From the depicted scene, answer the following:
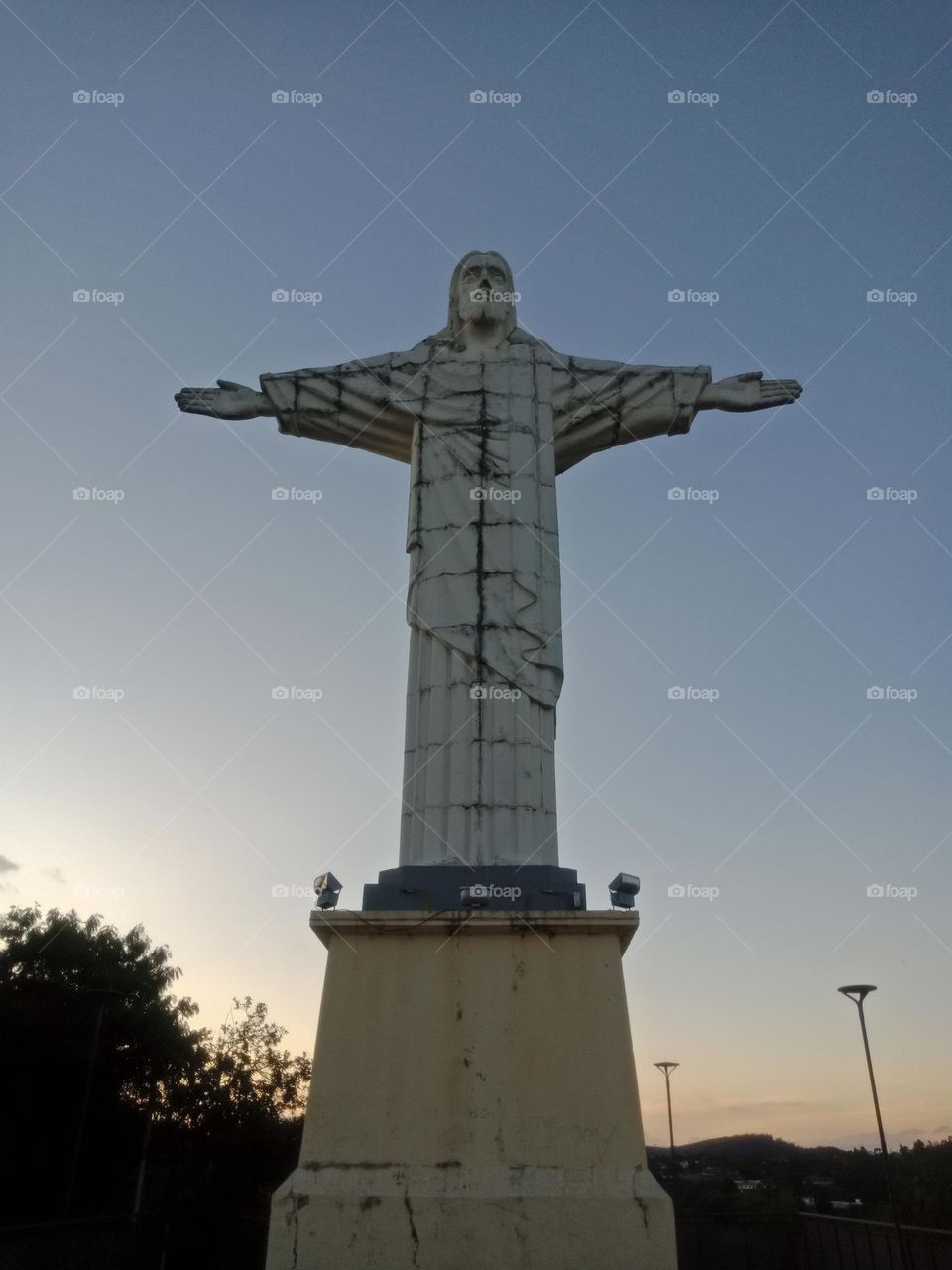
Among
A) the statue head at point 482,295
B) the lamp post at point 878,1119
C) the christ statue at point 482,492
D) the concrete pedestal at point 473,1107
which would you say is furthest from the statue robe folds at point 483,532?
the lamp post at point 878,1119

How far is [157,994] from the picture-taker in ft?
103

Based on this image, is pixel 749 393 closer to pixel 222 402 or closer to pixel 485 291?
pixel 485 291

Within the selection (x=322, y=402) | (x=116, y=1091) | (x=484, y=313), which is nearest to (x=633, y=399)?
(x=484, y=313)

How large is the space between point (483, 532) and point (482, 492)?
381mm

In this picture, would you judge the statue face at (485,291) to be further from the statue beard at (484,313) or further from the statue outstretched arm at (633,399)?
the statue outstretched arm at (633,399)

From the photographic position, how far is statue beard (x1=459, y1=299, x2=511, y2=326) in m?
8.68

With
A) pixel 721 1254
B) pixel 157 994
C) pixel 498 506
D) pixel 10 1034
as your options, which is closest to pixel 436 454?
pixel 498 506

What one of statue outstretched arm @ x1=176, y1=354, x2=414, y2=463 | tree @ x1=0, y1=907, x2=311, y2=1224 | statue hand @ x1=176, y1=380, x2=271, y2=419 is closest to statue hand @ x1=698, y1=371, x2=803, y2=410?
statue outstretched arm @ x1=176, y1=354, x2=414, y2=463

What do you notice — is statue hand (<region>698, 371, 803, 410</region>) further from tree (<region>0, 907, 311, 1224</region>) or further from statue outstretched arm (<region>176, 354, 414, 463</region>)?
tree (<region>0, 907, 311, 1224</region>)

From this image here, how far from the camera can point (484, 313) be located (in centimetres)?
867

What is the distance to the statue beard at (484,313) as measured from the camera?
28.5ft

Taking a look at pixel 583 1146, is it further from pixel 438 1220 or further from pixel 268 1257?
pixel 268 1257

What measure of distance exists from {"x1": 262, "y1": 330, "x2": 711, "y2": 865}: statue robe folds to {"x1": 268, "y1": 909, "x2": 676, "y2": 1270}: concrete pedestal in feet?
2.70

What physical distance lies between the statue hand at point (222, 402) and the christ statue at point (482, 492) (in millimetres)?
12
